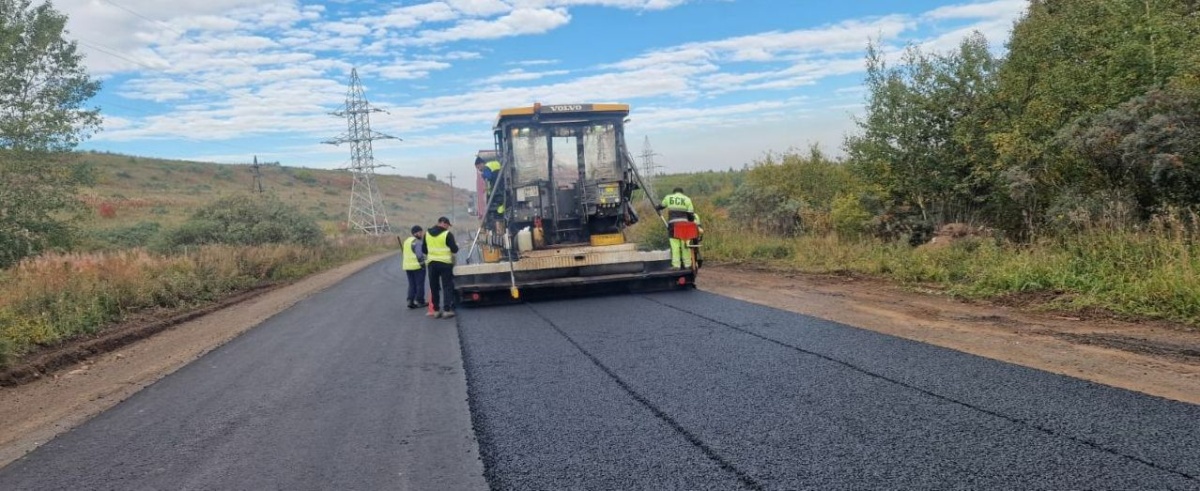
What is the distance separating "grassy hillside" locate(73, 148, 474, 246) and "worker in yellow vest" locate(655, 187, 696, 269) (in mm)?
16421

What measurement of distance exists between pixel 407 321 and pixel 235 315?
4092mm

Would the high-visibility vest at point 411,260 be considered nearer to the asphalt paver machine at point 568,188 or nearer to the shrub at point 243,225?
the asphalt paver machine at point 568,188

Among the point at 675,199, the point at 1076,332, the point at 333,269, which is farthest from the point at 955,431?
the point at 333,269

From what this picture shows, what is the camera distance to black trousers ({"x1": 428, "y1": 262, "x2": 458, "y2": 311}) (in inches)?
401

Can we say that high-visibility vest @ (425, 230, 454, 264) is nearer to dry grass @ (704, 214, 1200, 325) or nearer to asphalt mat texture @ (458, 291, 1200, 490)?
asphalt mat texture @ (458, 291, 1200, 490)

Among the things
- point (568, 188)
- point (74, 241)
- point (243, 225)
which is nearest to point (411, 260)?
point (568, 188)

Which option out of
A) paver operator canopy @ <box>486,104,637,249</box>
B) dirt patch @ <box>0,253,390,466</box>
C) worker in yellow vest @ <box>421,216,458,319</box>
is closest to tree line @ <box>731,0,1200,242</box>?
paver operator canopy @ <box>486,104,637,249</box>

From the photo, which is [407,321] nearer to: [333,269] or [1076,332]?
[1076,332]

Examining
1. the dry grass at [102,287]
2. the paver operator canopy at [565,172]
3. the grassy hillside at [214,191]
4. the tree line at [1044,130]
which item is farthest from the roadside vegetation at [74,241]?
the tree line at [1044,130]

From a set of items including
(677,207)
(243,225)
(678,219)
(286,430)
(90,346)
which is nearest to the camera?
(286,430)

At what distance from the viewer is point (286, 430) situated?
472 centimetres

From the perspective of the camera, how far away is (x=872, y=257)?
11867 mm

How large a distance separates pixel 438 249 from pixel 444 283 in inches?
20.1

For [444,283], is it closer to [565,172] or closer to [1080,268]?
[565,172]
